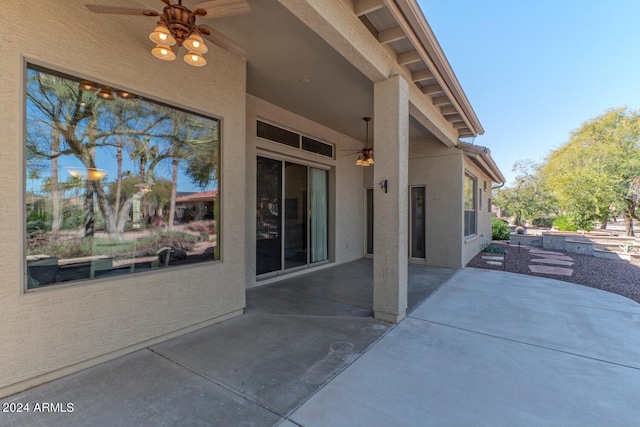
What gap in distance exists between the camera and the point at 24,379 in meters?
2.20

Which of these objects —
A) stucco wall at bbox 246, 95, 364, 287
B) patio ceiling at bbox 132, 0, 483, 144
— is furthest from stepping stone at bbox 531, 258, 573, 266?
stucco wall at bbox 246, 95, 364, 287

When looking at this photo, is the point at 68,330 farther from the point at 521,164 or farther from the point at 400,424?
the point at 521,164

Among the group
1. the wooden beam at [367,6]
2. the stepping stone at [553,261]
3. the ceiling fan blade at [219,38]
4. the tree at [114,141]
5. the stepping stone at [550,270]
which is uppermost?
the wooden beam at [367,6]

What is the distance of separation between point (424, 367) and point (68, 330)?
3.24 m

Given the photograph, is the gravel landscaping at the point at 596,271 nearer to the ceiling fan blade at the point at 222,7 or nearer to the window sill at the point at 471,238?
the window sill at the point at 471,238

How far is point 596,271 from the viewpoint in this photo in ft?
22.4

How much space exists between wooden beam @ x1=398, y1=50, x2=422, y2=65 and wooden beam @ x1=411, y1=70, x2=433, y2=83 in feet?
1.49

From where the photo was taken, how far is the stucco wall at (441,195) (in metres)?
7.20

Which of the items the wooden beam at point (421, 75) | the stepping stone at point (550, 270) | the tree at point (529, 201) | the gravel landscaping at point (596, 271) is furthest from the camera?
the tree at point (529, 201)

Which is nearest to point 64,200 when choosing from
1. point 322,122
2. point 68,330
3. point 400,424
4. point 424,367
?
point 68,330

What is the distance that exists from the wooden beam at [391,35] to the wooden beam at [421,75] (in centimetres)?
103

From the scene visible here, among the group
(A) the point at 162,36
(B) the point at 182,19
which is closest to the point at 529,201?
(B) the point at 182,19

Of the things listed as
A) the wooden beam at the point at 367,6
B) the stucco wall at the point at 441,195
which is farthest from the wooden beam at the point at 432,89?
the stucco wall at the point at 441,195

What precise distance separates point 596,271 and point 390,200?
6913 millimetres
